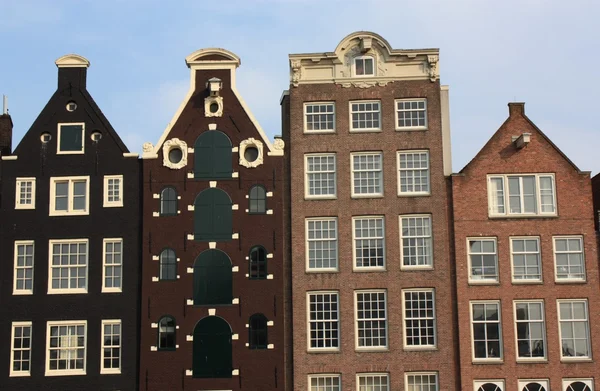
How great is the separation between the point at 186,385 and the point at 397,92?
1496cm

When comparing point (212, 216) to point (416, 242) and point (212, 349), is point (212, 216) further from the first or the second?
point (416, 242)

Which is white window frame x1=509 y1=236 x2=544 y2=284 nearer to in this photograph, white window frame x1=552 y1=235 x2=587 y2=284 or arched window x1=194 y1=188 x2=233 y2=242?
white window frame x1=552 y1=235 x2=587 y2=284

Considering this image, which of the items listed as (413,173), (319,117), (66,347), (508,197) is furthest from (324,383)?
(319,117)

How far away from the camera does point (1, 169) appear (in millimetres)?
39812

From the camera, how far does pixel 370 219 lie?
129 ft

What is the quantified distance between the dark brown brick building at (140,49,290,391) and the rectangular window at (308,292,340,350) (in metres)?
1.29

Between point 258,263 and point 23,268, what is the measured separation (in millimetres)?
9607

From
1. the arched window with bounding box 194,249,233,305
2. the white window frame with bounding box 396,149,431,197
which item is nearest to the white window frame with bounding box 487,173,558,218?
the white window frame with bounding box 396,149,431,197

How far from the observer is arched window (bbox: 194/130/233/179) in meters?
39.5

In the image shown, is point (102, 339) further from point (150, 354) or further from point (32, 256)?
point (32, 256)

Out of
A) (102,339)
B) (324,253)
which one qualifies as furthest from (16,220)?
(324,253)

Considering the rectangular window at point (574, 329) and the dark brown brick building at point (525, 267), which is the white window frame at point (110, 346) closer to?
the dark brown brick building at point (525, 267)

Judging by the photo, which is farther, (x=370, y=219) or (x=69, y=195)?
(x=69, y=195)

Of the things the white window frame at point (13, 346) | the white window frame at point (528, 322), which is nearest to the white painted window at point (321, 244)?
the white window frame at point (528, 322)
